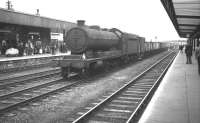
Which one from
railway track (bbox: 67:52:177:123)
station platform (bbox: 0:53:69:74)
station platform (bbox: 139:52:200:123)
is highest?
station platform (bbox: 0:53:69:74)

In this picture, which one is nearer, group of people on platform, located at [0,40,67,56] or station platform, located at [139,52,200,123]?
station platform, located at [139,52,200,123]

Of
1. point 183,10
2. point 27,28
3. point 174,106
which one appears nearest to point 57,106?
point 174,106

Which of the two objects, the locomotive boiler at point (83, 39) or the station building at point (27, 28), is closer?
the locomotive boiler at point (83, 39)

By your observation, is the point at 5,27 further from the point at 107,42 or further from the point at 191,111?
the point at 191,111

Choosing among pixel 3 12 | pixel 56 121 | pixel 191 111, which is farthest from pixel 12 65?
pixel 191 111

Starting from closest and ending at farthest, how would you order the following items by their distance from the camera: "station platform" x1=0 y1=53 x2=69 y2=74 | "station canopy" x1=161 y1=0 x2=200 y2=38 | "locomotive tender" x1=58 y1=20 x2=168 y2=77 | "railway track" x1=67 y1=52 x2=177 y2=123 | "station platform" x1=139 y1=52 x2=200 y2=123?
"station platform" x1=139 y1=52 x2=200 y2=123
"railway track" x1=67 y1=52 x2=177 y2=123
"station canopy" x1=161 y1=0 x2=200 y2=38
"locomotive tender" x1=58 y1=20 x2=168 y2=77
"station platform" x1=0 y1=53 x2=69 y2=74

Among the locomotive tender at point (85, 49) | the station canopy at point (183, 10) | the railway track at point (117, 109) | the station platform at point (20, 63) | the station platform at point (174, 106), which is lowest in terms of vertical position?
the railway track at point (117, 109)

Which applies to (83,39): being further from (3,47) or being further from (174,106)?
(3,47)

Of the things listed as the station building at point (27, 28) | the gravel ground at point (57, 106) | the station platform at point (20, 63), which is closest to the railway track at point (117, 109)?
the gravel ground at point (57, 106)

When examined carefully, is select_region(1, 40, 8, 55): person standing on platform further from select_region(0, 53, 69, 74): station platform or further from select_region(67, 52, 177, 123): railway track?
select_region(67, 52, 177, 123): railway track

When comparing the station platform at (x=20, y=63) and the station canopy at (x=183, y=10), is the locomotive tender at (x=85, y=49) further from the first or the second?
the station canopy at (x=183, y=10)

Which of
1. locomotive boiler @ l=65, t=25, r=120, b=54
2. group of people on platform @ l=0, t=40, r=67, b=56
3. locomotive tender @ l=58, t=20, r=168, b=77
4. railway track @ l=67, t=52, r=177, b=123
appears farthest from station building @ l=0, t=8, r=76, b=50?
railway track @ l=67, t=52, r=177, b=123

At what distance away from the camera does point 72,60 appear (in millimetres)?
12688

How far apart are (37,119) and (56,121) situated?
58 centimetres
